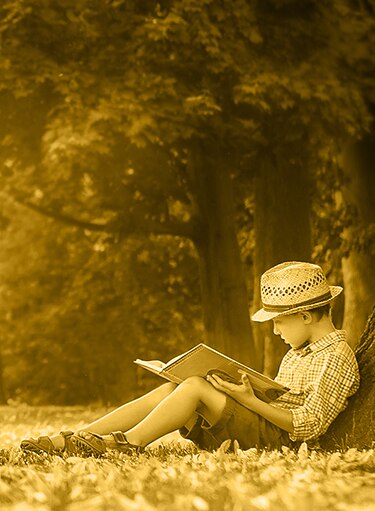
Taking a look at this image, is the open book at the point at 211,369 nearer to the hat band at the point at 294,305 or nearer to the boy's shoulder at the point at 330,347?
the boy's shoulder at the point at 330,347

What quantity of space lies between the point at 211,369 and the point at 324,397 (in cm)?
69

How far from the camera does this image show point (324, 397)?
677cm

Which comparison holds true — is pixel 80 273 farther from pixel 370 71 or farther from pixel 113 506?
pixel 113 506

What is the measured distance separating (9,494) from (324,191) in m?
13.6

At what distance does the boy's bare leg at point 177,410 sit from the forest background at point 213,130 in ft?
24.8

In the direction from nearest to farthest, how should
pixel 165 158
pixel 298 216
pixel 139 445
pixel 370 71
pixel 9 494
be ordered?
pixel 9 494, pixel 139 445, pixel 370 71, pixel 298 216, pixel 165 158

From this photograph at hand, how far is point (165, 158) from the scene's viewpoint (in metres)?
17.8

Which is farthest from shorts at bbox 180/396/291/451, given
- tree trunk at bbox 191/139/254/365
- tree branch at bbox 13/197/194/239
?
tree branch at bbox 13/197/194/239

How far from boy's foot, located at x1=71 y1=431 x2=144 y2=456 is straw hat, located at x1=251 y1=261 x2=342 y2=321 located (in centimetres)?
109

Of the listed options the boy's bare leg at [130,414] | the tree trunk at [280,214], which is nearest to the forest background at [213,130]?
the tree trunk at [280,214]

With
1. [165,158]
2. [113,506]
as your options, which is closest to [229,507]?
[113,506]

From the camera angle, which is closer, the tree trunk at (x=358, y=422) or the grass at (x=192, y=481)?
the grass at (x=192, y=481)

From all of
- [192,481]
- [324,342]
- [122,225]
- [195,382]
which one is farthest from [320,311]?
[122,225]

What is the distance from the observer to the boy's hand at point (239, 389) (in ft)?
21.7
